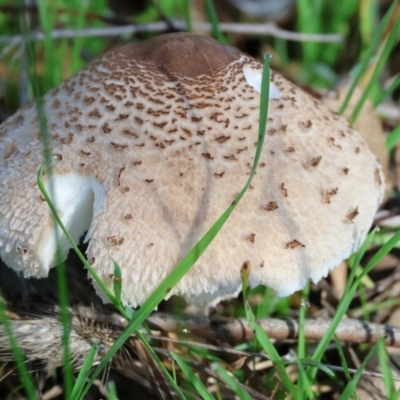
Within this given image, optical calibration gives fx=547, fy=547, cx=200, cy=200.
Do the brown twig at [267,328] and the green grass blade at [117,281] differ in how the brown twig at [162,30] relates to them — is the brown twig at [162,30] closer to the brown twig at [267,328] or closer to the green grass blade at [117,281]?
the brown twig at [267,328]

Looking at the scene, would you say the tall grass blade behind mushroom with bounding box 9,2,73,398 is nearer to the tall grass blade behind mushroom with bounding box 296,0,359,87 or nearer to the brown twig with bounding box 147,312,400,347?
the brown twig with bounding box 147,312,400,347

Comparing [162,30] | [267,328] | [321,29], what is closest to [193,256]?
[267,328]

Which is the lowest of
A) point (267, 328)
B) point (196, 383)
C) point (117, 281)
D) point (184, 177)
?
point (267, 328)

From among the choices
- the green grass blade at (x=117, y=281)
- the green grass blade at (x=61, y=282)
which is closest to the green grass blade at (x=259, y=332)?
the green grass blade at (x=117, y=281)

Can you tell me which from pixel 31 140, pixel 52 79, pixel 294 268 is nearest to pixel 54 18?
pixel 52 79

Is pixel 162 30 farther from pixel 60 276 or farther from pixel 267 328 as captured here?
pixel 60 276

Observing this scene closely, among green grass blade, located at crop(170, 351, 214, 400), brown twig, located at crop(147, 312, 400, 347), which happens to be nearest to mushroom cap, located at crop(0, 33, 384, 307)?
green grass blade, located at crop(170, 351, 214, 400)

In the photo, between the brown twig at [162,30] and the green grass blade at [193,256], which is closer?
the green grass blade at [193,256]

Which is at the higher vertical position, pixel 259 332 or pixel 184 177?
pixel 184 177

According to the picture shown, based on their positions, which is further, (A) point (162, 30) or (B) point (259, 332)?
(A) point (162, 30)
